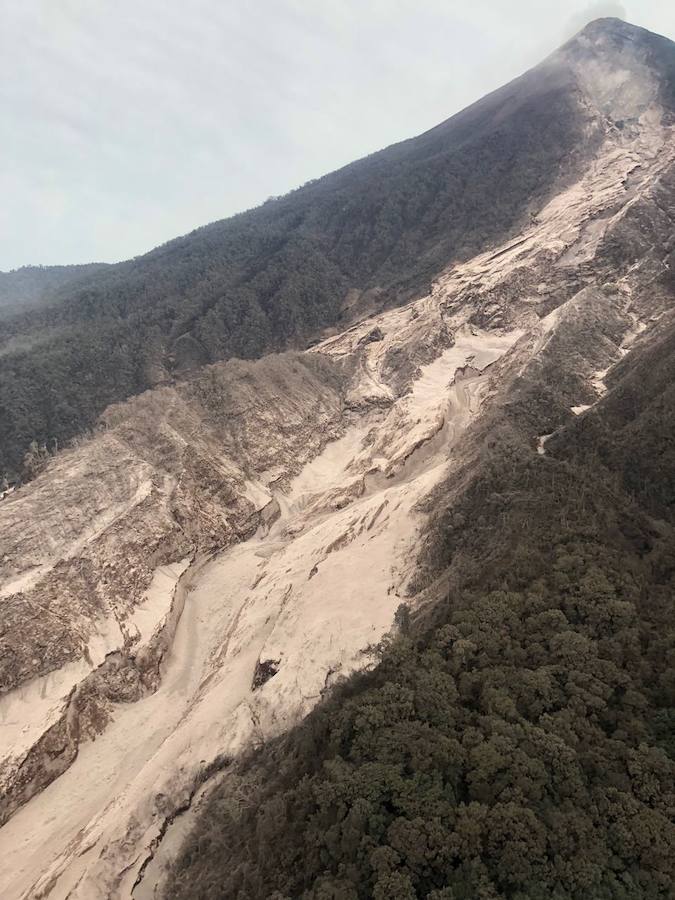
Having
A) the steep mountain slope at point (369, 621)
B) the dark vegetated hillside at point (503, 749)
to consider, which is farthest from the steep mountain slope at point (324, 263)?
the dark vegetated hillside at point (503, 749)

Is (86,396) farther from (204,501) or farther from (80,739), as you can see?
(80,739)

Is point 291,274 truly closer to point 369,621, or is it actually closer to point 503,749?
Result: point 369,621

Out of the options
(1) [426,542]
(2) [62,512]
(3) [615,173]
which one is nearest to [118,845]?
(1) [426,542]

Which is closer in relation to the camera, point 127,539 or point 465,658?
point 465,658

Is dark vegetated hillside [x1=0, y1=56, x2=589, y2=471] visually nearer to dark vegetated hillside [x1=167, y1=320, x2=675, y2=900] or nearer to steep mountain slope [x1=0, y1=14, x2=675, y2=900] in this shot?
steep mountain slope [x1=0, y1=14, x2=675, y2=900]

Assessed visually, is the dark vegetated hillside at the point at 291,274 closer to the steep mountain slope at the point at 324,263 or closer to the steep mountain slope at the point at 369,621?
the steep mountain slope at the point at 324,263

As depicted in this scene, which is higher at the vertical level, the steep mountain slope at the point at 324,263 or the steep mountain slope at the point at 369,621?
the steep mountain slope at the point at 324,263

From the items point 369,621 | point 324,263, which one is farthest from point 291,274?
point 369,621
